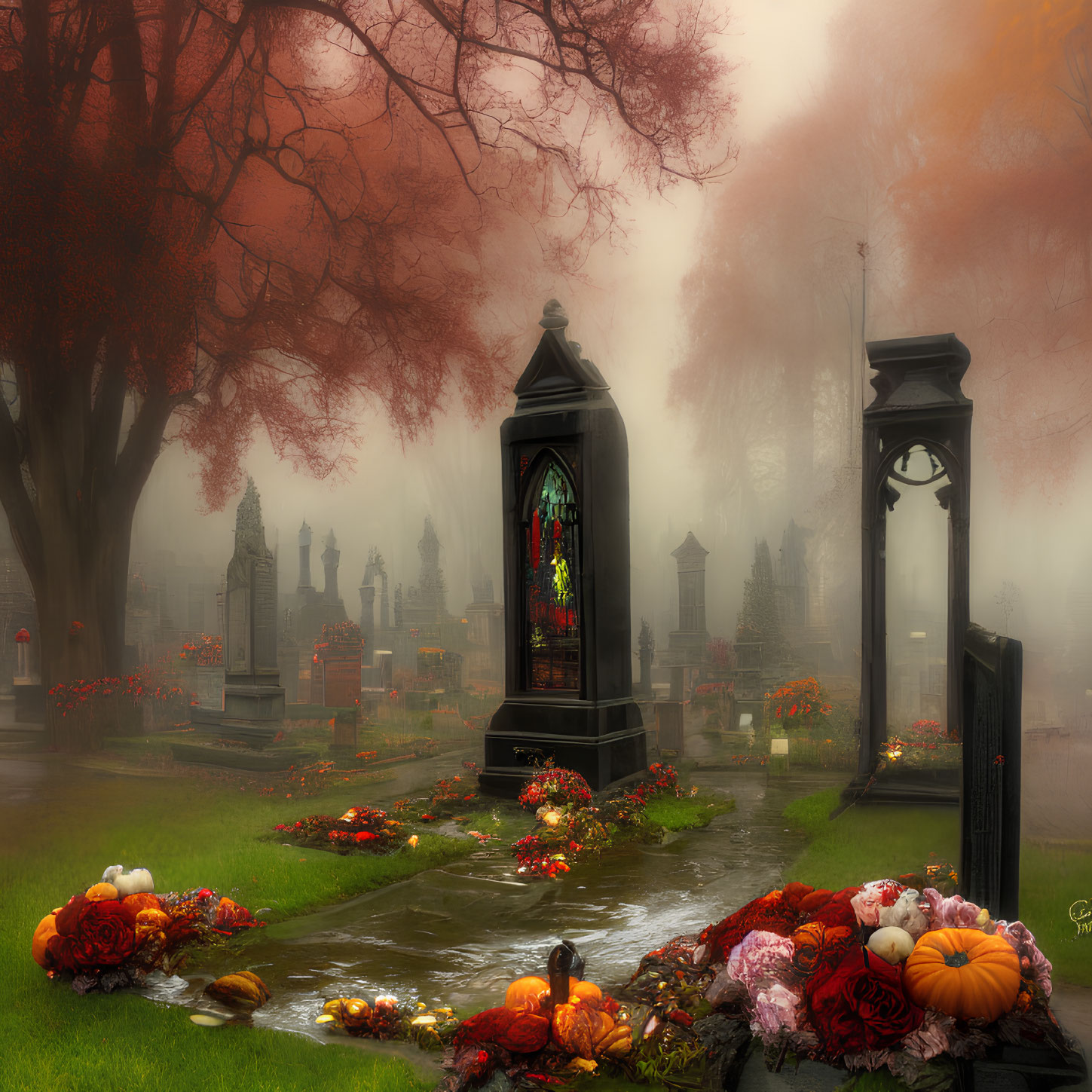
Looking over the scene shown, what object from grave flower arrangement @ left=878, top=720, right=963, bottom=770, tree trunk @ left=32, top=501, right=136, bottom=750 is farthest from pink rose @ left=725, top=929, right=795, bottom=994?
tree trunk @ left=32, top=501, right=136, bottom=750

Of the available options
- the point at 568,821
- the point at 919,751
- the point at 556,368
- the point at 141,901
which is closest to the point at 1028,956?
the point at 141,901

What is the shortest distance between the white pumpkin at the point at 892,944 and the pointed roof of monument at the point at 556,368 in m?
6.26

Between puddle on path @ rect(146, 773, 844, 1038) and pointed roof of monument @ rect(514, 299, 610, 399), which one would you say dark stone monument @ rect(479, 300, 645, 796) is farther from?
puddle on path @ rect(146, 773, 844, 1038)

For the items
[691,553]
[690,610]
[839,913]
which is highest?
[691,553]

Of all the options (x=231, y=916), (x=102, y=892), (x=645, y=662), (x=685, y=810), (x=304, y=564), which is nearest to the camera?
(x=102, y=892)

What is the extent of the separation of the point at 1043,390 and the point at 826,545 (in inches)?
189

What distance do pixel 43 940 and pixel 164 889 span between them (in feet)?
5.31

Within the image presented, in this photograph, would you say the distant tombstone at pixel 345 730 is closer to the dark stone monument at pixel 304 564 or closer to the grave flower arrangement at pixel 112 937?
the dark stone monument at pixel 304 564

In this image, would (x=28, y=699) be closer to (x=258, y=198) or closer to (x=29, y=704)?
(x=29, y=704)

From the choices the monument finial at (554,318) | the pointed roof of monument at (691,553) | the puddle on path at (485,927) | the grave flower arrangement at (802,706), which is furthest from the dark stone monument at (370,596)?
the puddle on path at (485,927)

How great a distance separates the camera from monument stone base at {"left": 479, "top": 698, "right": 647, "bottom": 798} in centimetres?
845

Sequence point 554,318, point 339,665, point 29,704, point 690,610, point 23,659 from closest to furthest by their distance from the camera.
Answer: point 554,318
point 29,704
point 339,665
point 23,659
point 690,610

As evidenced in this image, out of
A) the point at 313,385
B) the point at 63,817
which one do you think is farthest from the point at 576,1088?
the point at 313,385

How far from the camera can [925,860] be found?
605cm
